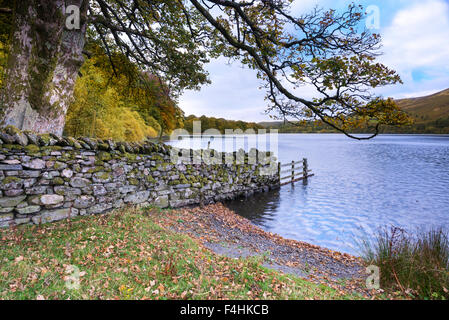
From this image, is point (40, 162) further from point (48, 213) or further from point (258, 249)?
point (258, 249)

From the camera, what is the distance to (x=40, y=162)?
521 cm

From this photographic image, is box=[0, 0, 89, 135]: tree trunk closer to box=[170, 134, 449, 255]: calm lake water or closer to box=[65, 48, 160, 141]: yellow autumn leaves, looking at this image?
box=[65, 48, 160, 141]: yellow autumn leaves

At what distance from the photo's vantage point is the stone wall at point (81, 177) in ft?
16.1

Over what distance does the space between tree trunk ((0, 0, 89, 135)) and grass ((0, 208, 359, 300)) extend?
2549 mm

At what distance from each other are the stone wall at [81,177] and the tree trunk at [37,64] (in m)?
0.49

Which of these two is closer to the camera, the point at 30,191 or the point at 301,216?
the point at 30,191

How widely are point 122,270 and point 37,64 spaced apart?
4.88m

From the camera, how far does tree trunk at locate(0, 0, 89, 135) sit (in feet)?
16.4

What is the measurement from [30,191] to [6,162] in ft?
2.42

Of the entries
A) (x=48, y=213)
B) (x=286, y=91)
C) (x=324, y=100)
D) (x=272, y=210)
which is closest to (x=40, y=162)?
(x=48, y=213)

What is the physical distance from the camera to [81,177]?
5910 mm
